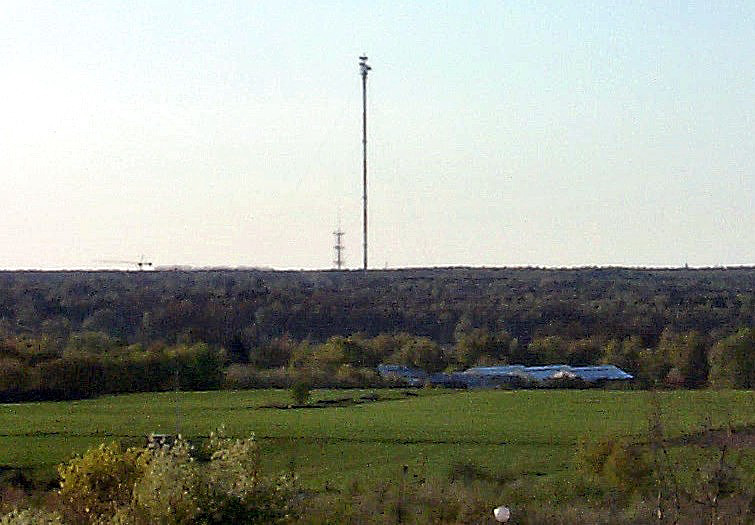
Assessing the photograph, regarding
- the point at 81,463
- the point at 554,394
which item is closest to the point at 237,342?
the point at 554,394

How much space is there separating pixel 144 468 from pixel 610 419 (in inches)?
950

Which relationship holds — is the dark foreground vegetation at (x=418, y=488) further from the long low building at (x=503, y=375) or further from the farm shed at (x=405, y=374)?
the farm shed at (x=405, y=374)

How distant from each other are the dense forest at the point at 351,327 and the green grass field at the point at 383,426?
16.5 ft

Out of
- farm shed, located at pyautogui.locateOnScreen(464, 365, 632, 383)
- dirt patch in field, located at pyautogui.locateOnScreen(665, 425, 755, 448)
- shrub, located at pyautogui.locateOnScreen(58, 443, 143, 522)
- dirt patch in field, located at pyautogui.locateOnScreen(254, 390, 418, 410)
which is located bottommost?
dirt patch in field, located at pyautogui.locateOnScreen(254, 390, 418, 410)

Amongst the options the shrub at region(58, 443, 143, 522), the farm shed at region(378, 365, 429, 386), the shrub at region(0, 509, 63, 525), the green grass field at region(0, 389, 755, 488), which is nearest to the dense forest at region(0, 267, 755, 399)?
the farm shed at region(378, 365, 429, 386)

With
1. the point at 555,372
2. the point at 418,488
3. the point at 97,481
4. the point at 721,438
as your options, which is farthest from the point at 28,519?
the point at 555,372

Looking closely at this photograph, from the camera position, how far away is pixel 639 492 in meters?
27.7

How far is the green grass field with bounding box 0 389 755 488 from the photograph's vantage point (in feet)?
108

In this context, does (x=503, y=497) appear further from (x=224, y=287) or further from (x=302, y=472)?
(x=224, y=287)

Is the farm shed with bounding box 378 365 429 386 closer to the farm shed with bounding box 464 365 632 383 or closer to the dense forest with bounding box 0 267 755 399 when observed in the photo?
the dense forest with bounding box 0 267 755 399

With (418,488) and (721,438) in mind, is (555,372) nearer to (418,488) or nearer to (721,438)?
(721,438)

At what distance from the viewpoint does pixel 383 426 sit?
39.0 metres

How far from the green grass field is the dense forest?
16.5 feet

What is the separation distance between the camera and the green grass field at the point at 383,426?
3291cm
